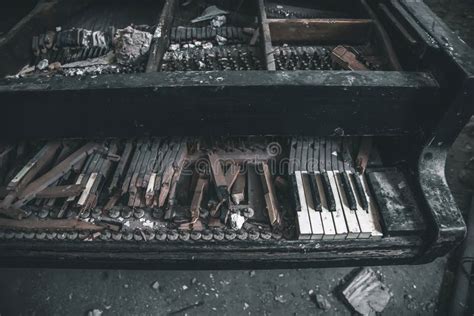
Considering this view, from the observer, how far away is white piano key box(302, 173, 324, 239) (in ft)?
7.80

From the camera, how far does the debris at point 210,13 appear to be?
366cm

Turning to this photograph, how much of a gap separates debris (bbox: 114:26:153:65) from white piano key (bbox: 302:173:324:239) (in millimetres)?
1655

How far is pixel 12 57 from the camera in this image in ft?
9.75

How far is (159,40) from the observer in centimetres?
270

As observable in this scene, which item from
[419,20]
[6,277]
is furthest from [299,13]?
[6,277]

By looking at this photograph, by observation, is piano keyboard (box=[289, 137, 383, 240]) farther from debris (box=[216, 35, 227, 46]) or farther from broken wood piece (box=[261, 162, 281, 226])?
debris (box=[216, 35, 227, 46])

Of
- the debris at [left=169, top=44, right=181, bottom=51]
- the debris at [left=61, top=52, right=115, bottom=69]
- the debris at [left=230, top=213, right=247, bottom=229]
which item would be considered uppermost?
the debris at [left=169, top=44, right=181, bottom=51]

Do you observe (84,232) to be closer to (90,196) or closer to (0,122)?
(90,196)

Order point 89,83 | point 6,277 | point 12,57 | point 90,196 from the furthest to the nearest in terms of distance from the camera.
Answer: point 6,277, point 12,57, point 90,196, point 89,83

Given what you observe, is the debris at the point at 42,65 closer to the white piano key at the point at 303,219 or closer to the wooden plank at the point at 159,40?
the wooden plank at the point at 159,40

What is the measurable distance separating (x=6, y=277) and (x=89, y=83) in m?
2.46

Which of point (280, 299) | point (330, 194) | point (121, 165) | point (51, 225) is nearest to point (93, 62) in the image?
point (121, 165)

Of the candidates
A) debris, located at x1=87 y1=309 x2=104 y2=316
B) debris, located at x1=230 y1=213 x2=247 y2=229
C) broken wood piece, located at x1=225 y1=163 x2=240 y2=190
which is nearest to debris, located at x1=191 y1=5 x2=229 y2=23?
broken wood piece, located at x1=225 y1=163 x2=240 y2=190

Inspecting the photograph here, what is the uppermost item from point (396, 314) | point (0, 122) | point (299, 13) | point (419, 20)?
point (419, 20)
